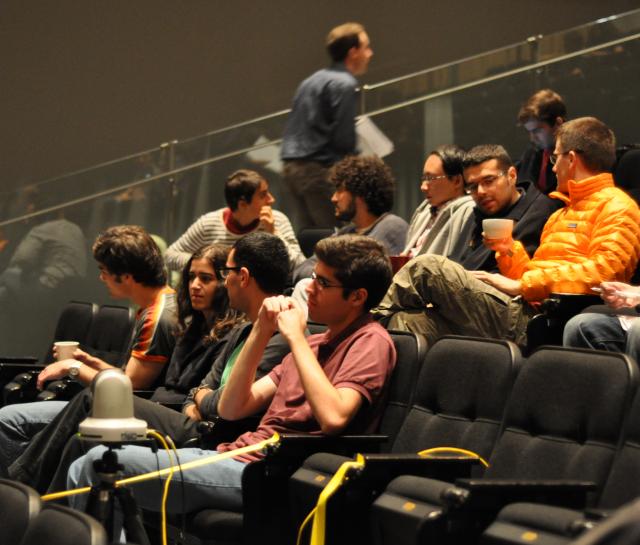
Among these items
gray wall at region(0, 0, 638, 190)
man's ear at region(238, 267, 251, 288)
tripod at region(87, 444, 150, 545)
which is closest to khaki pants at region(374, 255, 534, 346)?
man's ear at region(238, 267, 251, 288)

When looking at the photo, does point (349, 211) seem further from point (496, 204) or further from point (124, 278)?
point (124, 278)

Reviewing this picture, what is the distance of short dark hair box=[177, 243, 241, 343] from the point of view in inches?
163

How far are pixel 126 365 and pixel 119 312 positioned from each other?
0.79m

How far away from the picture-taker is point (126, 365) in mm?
4539

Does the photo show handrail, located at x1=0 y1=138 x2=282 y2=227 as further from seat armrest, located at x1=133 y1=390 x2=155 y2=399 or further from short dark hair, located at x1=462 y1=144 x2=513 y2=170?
seat armrest, located at x1=133 y1=390 x2=155 y2=399

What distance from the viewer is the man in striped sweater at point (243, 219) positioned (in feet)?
18.6

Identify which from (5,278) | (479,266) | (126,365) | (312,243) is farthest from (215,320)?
(5,278)

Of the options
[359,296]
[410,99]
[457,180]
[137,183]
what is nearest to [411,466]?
[359,296]

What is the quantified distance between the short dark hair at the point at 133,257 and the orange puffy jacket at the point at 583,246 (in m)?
1.43

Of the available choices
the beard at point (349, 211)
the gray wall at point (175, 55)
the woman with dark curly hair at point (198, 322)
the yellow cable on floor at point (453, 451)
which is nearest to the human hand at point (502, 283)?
the woman with dark curly hair at point (198, 322)

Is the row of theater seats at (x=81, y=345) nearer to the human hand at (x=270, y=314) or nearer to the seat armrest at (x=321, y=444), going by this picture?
the human hand at (x=270, y=314)

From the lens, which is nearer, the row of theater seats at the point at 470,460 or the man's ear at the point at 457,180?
the row of theater seats at the point at 470,460

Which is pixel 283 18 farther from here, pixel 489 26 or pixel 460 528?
pixel 460 528

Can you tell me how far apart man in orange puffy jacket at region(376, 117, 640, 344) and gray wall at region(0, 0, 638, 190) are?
15.7 feet
